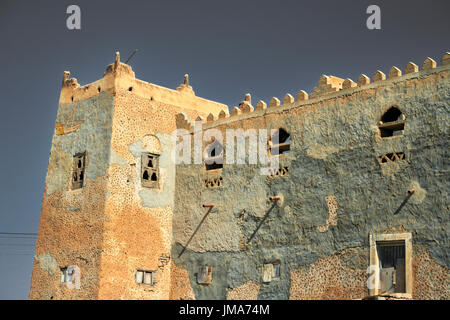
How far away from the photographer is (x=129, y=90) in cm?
2092

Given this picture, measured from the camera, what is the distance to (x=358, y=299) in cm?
1622

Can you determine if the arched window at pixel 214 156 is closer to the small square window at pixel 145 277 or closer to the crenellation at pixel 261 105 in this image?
the crenellation at pixel 261 105

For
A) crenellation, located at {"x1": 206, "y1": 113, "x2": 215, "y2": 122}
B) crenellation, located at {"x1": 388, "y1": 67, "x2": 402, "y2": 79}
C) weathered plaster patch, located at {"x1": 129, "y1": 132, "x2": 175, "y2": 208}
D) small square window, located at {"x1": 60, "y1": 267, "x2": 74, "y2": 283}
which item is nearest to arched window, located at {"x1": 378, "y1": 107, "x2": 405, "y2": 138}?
crenellation, located at {"x1": 388, "y1": 67, "x2": 402, "y2": 79}

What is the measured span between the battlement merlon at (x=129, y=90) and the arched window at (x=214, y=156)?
1.88 m

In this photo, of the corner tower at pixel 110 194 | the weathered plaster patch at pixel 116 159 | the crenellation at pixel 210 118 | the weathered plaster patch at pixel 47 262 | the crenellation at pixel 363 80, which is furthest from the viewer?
the crenellation at pixel 210 118

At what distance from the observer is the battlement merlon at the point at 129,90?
20.8 meters

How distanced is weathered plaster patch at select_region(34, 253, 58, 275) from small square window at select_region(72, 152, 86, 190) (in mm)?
2046

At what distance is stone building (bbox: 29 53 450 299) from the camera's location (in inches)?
635

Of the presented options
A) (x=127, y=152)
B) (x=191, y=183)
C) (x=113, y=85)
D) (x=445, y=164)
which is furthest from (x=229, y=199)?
(x=445, y=164)

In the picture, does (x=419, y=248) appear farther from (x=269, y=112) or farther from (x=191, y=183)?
(x=191, y=183)

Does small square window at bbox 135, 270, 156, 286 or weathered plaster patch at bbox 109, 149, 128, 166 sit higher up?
weathered plaster patch at bbox 109, 149, 128, 166

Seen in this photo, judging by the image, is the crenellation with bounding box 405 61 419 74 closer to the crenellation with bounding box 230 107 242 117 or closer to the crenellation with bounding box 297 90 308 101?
the crenellation with bounding box 297 90 308 101

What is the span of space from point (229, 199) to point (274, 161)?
1.73 meters

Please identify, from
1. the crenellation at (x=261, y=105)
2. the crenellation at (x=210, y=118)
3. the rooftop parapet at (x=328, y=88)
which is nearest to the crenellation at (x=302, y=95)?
the rooftop parapet at (x=328, y=88)
